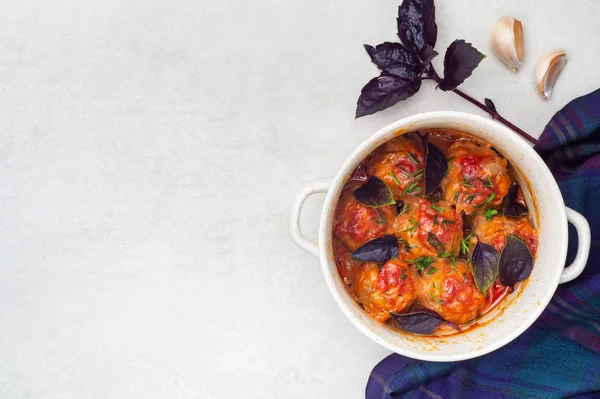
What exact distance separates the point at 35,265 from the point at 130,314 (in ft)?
0.78

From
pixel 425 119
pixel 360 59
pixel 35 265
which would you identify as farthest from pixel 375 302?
pixel 35 265

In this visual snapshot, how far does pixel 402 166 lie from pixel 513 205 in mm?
250

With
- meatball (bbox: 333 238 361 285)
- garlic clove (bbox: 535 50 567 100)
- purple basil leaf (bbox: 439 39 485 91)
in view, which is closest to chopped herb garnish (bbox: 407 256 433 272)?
meatball (bbox: 333 238 361 285)

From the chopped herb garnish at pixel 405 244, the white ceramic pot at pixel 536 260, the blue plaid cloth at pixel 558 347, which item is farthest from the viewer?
the blue plaid cloth at pixel 558 347

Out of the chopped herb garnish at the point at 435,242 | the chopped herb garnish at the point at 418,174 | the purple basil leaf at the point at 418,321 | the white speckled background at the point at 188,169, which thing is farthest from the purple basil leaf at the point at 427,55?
the purple basil leaf at the point at 418,321

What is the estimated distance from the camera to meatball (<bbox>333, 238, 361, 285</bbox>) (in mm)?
1399

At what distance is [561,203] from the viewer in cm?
127

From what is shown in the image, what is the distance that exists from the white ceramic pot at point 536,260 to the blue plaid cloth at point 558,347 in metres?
0.18

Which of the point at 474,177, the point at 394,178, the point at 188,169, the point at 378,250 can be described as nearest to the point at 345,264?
the point at 378,250

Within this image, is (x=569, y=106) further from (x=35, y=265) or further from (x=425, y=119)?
(x=35, y=265)

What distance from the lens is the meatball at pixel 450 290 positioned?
53.4 inches

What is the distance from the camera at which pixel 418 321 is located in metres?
1.37

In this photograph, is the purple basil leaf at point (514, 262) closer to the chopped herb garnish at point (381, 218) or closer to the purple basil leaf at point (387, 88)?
the chopped herb garnish at point (381, 218)

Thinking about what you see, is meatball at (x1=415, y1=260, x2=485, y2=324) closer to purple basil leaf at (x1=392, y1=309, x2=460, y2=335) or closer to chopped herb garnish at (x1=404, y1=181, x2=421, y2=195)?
purple basil leaf at (x1=392, y1=309, x2=460, y2=335)
